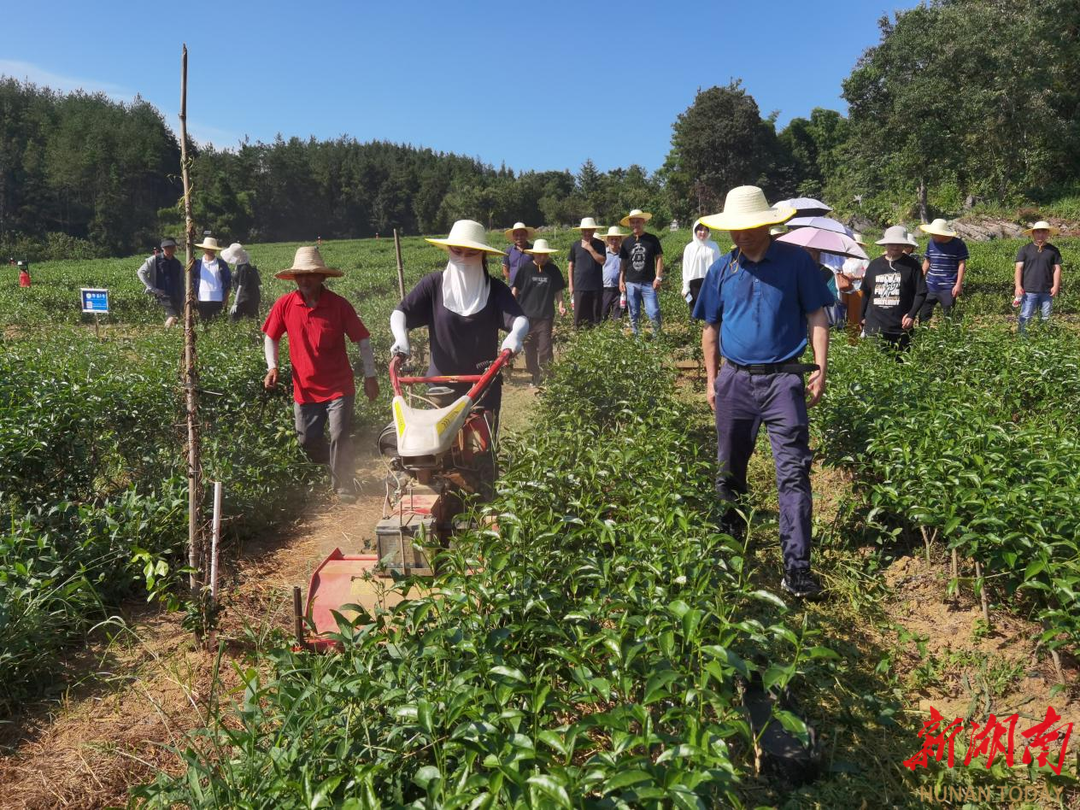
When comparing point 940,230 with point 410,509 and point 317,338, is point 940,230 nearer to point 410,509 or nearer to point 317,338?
point 317,338

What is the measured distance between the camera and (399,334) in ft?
14.6

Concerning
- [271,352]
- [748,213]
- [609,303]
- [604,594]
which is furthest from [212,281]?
[604,594]

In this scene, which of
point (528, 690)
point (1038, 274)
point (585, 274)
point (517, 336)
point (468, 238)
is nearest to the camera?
point (528, 690)

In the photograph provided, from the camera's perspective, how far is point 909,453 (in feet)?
12.8

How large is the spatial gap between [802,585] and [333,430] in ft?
11.8

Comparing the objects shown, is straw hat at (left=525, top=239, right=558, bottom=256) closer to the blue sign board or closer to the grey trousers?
the grey trousers

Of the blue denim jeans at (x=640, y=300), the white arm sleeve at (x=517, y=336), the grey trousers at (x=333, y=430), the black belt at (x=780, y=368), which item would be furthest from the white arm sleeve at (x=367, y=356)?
the blue denim jeans at (x=640, y=300)

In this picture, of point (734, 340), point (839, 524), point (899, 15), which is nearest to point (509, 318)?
point (734, 340)

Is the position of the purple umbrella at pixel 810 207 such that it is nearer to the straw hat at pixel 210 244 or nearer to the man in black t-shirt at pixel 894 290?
the man in black t-shirt at pixel 894 290

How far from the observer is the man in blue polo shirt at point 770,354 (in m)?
3.79

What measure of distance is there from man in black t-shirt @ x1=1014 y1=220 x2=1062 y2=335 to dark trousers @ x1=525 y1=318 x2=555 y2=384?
5.94m

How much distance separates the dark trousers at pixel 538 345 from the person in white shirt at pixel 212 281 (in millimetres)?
4350

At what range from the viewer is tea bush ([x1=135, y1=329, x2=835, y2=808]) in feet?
5.41

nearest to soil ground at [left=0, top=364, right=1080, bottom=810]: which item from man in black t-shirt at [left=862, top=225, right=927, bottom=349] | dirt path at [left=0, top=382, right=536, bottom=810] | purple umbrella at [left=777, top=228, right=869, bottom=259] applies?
dirt path at [left=0, top=382, right=536, bottom=810]
